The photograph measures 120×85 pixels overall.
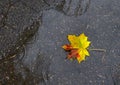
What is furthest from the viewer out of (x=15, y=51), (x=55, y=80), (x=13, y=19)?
(x=13, y=19)

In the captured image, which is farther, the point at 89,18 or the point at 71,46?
the point at 89,18

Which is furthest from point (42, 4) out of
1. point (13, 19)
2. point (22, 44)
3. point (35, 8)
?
point (22, 44)

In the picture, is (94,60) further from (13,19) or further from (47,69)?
(13,19)
